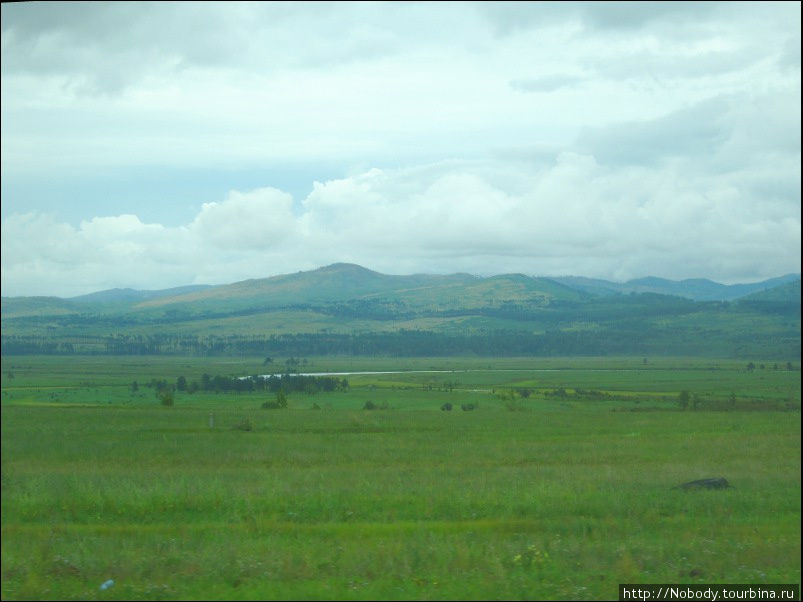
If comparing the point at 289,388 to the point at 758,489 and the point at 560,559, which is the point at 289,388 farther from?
the point at 560,559

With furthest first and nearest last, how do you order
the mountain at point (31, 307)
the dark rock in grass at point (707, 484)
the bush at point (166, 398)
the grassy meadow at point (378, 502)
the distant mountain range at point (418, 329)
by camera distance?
the distant mountain range at point (418, 329) < the bush at point (166, 398) < the mountain at point (31, 307) < the dark rock in grass at point (707, 484) < the grassy meadow at point (378, 502)

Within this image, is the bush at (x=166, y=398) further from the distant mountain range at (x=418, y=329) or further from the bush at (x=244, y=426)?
the bush at (x=244, y=426)

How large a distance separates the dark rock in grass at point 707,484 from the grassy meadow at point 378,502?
1.44ft

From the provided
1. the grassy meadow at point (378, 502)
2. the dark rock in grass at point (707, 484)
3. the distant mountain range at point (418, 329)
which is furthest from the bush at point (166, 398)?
the dark rock in grass at point (707, 484)

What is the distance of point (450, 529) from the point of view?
629 inches

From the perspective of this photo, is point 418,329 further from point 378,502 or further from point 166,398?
point 378,502

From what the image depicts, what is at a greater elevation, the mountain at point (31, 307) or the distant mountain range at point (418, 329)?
the mountain at point (31, 307)

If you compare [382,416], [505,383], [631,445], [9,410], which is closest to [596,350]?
[505,383]

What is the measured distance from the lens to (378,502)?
1819 centimetres

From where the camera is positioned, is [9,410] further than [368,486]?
Yes

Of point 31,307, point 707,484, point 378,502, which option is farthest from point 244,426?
point 707,484

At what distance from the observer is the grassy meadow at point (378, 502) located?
1160 centimetres

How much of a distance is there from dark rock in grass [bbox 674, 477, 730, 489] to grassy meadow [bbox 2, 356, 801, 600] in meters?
0.44

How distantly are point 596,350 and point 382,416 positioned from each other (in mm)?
85788
